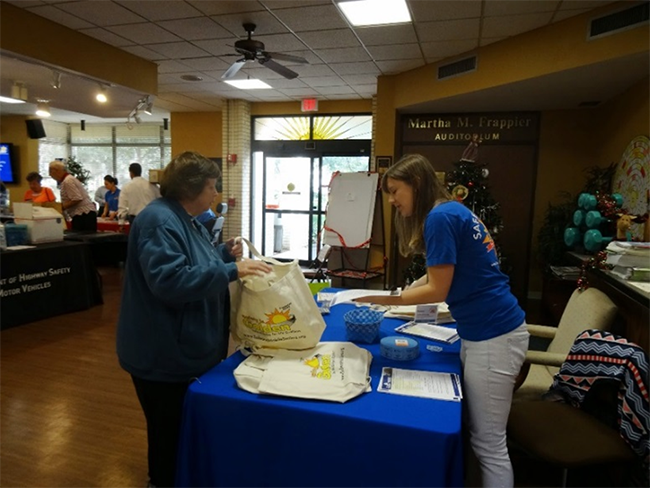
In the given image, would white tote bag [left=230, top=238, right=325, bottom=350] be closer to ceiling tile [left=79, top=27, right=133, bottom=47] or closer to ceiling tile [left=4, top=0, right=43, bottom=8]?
→ ceiling tile [left=4, top=0, right=43, bottom=8]

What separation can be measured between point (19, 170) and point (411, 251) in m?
11.0

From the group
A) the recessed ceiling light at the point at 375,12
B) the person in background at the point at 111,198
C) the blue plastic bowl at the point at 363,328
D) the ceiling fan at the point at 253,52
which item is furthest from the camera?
the person in background at the point at 111,198

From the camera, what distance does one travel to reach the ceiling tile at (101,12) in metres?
3.75

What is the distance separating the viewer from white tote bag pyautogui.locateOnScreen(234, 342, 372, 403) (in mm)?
1229

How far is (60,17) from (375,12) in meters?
2.94

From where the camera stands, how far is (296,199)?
7.96 metres

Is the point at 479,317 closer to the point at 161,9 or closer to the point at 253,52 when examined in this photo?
the point at 253,52

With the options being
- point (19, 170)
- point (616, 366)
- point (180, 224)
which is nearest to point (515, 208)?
point (616, 366)

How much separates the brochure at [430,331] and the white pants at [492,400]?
0.29 metres

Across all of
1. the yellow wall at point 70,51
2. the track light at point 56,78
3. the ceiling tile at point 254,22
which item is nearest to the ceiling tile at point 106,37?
the yellow wall at point 70,51

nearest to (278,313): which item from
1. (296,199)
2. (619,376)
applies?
(619,376)

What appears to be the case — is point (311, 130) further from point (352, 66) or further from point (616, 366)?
point (616, 366)

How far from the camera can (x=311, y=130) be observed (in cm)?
770

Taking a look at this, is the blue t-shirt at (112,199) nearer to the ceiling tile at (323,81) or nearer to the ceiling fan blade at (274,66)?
the ceiling tile at (323,81)
